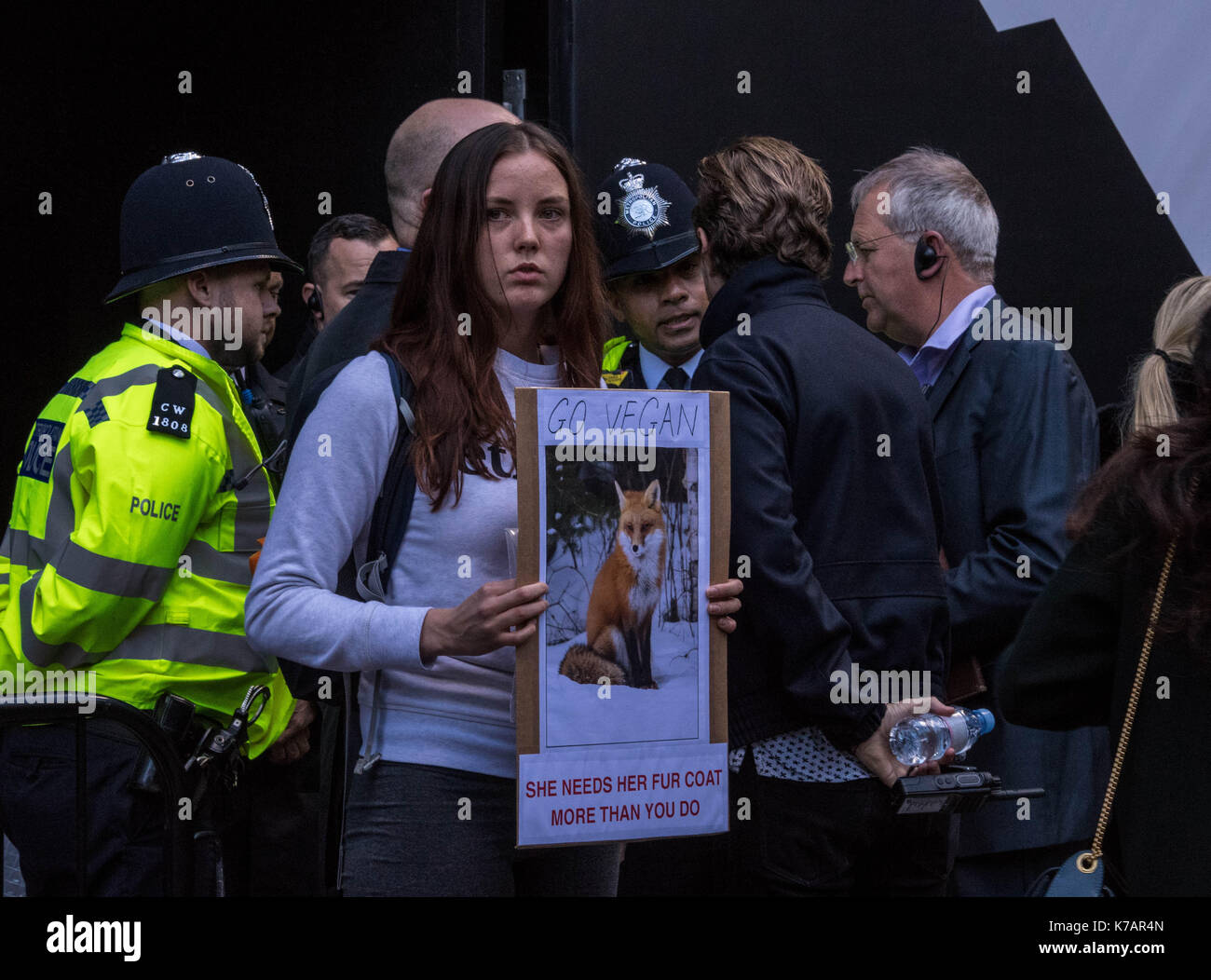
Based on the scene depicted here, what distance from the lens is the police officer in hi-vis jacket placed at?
2.69 m

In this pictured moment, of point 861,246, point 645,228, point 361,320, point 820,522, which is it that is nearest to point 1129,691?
point 820,522

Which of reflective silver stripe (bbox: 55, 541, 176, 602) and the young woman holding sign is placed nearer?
the young woman holding sign

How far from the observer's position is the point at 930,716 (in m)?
2.42

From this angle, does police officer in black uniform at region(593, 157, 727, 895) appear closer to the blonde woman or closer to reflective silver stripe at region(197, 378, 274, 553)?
reflective silver stripe at region(197, 378, 274, 553)

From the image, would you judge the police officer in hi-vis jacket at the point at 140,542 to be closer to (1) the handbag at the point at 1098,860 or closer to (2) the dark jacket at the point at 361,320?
(2) the dark jacket at the point at 361,320

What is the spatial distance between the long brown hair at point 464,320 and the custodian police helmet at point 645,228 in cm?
134

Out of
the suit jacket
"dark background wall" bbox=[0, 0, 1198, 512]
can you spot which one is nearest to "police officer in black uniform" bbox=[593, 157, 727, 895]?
"dark background wall" bbox=[0, 0, 1198, 512]

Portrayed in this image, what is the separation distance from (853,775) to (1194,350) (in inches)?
38.0

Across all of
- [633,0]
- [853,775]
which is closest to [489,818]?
[853,775]

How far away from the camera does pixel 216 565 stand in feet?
9.49

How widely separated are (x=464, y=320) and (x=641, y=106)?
2.24m

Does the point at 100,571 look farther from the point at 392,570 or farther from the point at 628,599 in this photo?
the point at 628,599

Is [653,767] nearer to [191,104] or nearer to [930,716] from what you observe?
[930,716]

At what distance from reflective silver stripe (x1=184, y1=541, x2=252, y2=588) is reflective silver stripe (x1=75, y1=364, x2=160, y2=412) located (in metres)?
0.36
